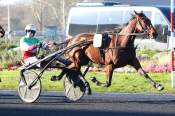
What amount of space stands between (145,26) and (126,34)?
1.60 feet

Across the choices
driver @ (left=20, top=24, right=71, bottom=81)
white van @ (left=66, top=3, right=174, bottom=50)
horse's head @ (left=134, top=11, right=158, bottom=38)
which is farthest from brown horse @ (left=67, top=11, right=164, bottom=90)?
white van @ (left=66, top=3, right=174, bottom=50)

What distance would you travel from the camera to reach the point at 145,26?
15.8 meters

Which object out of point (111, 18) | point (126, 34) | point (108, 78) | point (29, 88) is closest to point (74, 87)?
point (108, 78)

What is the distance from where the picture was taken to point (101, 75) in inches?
882

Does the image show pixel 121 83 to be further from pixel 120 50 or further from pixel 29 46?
pixel 29 46

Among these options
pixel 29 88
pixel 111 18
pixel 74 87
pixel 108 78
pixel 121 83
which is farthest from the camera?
pixel 111 18

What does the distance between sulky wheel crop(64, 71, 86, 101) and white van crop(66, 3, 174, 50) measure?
1429 centimetres

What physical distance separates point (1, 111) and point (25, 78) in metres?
1.83

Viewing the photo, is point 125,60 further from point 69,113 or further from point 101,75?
Answer: point 101,75

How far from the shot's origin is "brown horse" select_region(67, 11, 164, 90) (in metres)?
15.7

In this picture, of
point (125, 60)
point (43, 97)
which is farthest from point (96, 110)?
point (43, 97)

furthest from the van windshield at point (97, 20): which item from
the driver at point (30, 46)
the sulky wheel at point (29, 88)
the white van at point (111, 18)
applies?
the sulky wheel at point (29, 88)

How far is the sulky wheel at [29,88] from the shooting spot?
15.8 m

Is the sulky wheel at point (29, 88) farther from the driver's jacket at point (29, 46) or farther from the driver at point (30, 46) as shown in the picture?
the driver's jacket at point (29, 46)
